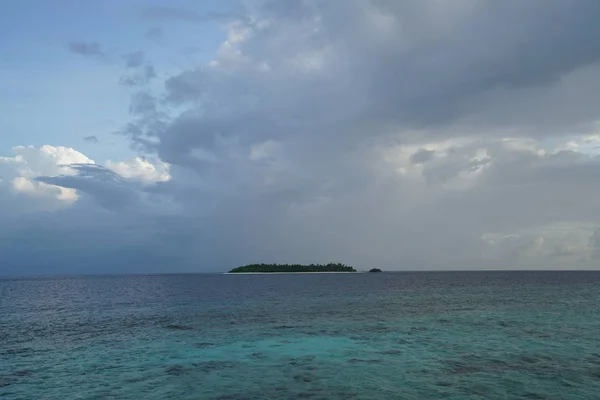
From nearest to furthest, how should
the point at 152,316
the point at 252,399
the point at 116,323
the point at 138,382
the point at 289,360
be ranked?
the point at 252,399
the point at 138,382
the point at 289,360
the point at 116,323
the point at 152,316

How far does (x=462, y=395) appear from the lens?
21.3 meters

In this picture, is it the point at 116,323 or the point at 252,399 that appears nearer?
the point at 252,399

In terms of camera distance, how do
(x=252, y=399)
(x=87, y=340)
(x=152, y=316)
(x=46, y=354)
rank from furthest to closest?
(x=152, y=316), (x=87, y=340), (x=46, y=354), (x=252, y=399)

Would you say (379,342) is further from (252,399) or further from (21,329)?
(21,329)

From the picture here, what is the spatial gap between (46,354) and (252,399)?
22.3 meters

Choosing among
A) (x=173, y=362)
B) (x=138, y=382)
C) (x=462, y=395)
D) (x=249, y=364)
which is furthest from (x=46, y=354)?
(x=462, y=395)

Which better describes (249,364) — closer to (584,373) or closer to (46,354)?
(46,354)

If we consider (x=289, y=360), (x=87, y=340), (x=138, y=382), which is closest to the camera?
(x=138, y=382)

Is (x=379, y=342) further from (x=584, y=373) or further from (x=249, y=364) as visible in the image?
(x=584, y=373)

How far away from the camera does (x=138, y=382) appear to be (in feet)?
81.6

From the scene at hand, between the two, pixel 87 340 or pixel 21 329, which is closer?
pixel 87 340

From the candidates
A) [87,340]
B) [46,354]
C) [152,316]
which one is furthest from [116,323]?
[46,354]

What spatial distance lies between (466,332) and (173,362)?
27.3 meters

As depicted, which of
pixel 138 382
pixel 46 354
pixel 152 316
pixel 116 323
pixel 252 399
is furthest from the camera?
pixel 152 316
